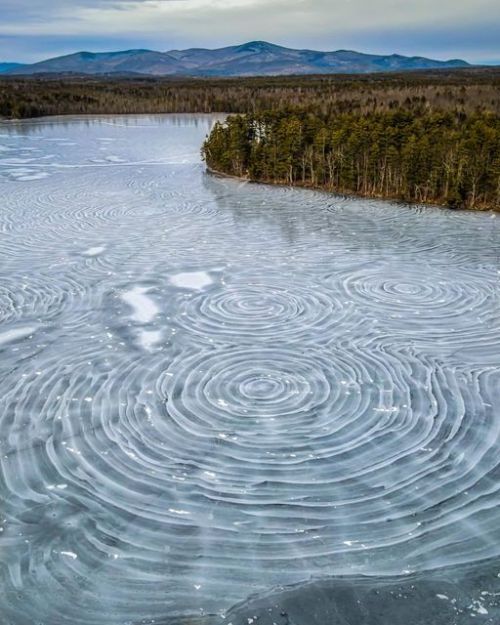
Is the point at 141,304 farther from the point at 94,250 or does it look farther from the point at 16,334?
the point at 94,250

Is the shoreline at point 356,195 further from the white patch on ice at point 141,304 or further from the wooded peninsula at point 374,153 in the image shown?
the white patch on ice at point 141,304

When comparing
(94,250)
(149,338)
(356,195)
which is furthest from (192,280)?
(356,195)

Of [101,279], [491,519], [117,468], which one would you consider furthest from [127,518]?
[101,279]

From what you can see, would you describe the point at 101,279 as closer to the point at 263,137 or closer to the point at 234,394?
the point at 234,394

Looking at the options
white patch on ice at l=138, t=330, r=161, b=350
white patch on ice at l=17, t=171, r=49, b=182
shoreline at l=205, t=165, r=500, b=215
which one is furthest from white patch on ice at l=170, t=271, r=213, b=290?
white patch on ice at l=17, t=171, r=49, b=182

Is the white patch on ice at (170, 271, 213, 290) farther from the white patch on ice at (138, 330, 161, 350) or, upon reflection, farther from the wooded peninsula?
the wooded peninsula

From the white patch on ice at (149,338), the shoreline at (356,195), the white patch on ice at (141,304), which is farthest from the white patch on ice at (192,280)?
the shoreline at (356,195)
